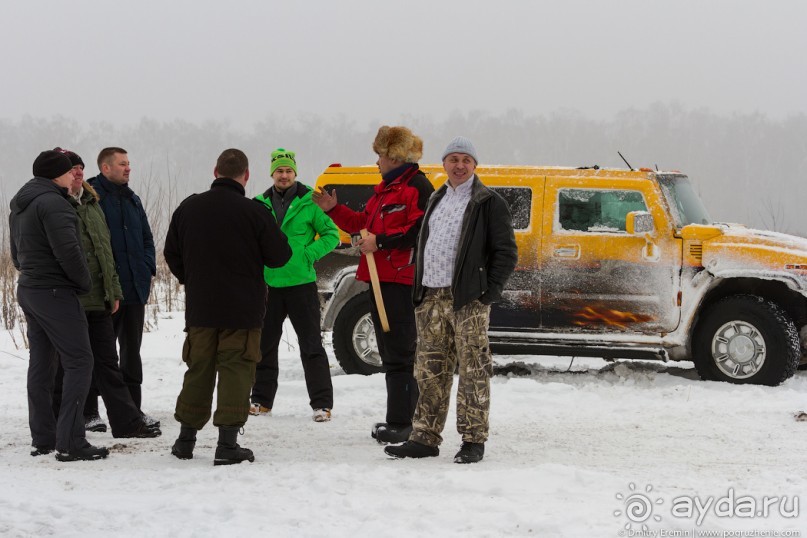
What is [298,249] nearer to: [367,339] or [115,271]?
[115,271]

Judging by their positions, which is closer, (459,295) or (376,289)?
(459,295)

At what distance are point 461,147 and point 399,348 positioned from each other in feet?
4.53

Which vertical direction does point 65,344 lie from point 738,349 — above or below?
above

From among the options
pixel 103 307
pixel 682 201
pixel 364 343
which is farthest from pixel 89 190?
pixel 682 201

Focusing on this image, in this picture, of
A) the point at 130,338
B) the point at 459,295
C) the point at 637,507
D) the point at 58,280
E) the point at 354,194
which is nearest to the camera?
the point at 637,507

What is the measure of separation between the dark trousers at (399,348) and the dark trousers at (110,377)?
5.96ft

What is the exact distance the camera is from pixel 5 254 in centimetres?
1518

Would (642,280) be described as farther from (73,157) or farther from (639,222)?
(73,157)

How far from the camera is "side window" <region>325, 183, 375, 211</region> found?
9.41 meters

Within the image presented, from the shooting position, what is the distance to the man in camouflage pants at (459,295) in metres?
5.51

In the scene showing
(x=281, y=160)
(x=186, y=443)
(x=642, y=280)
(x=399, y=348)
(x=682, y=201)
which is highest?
(x=281, y=160)

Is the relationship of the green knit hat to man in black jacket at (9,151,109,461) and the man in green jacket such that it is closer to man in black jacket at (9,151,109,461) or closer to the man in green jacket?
the man in green jacket

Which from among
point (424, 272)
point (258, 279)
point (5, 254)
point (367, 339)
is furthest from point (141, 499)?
point (5, 254)

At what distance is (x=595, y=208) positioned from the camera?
8898mm
